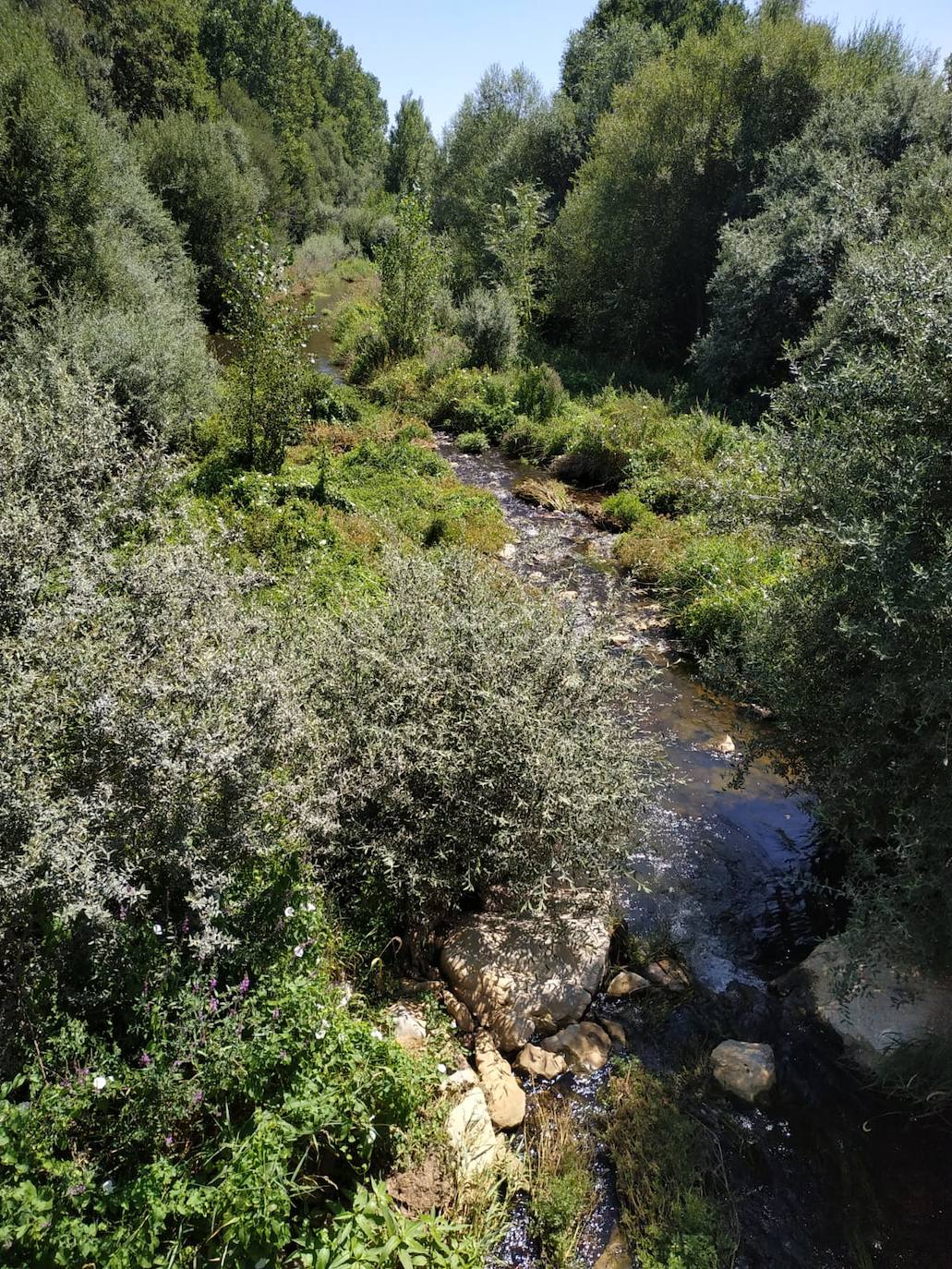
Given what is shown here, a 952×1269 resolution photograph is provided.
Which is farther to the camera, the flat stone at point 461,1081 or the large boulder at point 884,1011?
the large boulder at point 884,1011

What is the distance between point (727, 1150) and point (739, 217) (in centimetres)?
2102

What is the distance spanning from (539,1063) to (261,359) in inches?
432

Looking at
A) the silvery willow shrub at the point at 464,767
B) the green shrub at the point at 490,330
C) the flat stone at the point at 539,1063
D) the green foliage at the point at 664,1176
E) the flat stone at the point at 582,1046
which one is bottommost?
the flat stone at the point at 539,1063

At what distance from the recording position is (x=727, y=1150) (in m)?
4.16

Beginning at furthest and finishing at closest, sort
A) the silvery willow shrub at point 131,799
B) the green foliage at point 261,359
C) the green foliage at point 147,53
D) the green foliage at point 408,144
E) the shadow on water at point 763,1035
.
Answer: the green foliage at point 408,144, the green foliage at point 147,53, the green foliage at point 261,359, the shadow on water at point 763,1035, the silvery willow shrub at point 131,799

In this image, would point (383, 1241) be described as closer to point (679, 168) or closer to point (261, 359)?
point (261, 359)

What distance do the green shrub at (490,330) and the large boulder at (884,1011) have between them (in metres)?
18.7

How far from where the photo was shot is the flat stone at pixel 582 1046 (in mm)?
4617

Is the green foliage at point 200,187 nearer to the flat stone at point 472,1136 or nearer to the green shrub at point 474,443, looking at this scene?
the green shrub at point 474,443

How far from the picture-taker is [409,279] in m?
20.1

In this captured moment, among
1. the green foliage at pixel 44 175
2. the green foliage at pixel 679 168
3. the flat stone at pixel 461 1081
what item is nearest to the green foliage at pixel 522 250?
the green foliage at pixel 679 168

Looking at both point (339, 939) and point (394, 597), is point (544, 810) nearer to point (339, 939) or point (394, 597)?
point (339, 939)

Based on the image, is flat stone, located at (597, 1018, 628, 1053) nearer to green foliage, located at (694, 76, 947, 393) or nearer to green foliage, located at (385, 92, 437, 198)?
green foliage, located at (694, 76, 947, 393)

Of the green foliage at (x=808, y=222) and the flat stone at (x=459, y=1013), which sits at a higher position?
the green foliage at (x=808, y=222)
